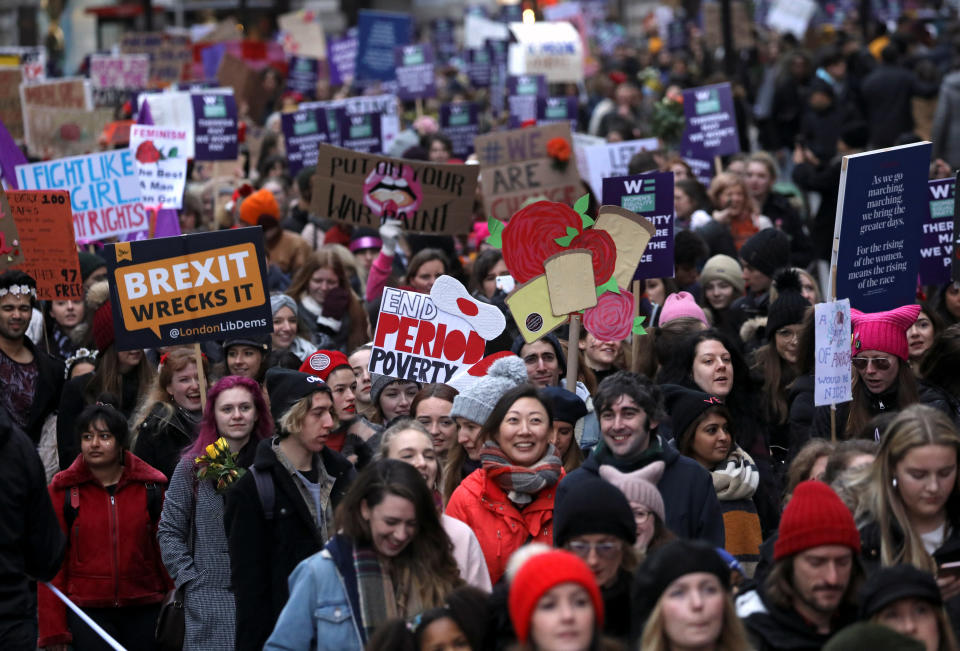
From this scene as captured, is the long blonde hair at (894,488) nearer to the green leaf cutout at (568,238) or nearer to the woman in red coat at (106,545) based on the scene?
the green leaf cutout at (568,238)

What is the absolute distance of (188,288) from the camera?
7656 mm

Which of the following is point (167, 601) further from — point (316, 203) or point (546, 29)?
point (546, 29)

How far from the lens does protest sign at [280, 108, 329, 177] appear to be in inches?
613

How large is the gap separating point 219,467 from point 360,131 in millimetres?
9602

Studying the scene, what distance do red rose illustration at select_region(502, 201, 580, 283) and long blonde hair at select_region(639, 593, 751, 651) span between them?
3322 mm

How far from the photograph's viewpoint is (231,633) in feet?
20.4

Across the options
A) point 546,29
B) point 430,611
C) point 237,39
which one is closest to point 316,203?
point 430,611

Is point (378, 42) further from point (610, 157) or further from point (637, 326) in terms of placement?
point (637, 326)

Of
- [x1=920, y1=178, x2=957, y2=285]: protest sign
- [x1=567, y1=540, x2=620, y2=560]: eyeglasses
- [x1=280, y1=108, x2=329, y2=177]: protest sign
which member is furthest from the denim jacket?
[x1=280, y1=108, x2=329, y2=177]: protest sign

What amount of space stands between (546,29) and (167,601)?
49.5ft

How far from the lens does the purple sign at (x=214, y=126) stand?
1517cm

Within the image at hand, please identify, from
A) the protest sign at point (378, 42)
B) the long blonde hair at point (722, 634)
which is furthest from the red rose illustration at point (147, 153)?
the protest sign at point (378, 42)

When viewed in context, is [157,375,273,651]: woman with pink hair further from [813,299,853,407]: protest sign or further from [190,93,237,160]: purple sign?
[190,93,237,160]: purple sign

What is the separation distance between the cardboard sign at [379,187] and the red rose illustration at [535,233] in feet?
11.7
